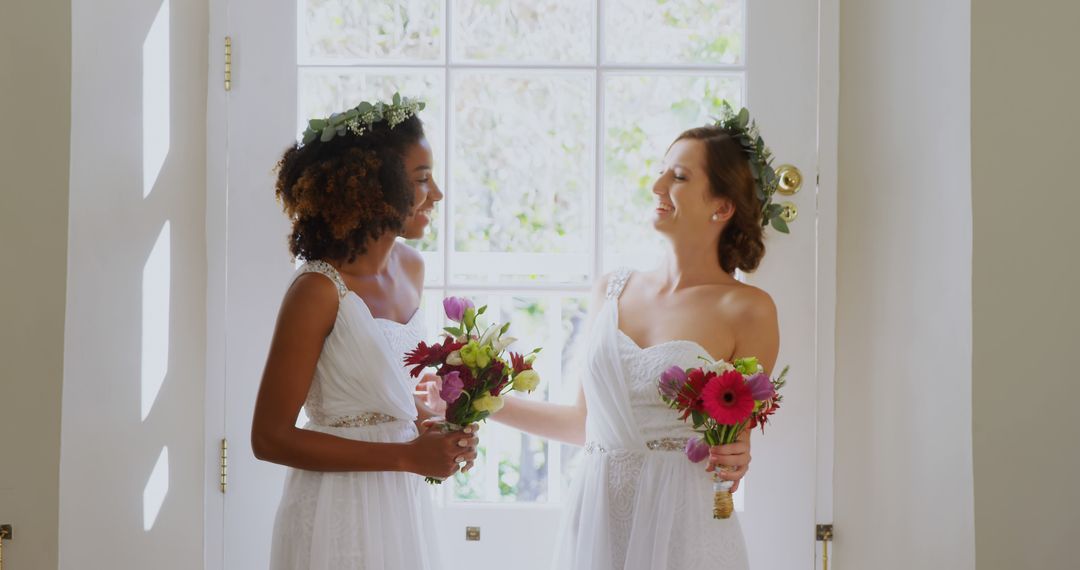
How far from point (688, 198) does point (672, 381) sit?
0.44 m

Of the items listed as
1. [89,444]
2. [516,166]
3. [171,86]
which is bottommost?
[89,444]

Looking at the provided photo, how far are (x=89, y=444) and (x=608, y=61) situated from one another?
1398 millimetres

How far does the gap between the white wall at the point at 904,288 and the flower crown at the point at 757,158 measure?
0.25m

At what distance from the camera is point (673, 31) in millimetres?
2430

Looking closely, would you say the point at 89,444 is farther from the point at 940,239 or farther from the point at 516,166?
the point at 940,239

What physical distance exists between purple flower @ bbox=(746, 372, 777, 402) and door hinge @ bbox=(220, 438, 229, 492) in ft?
4.12

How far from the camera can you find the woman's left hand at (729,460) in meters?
1.98

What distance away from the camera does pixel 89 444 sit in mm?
2135

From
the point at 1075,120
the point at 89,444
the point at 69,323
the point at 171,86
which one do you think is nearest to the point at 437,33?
the point at 171,86


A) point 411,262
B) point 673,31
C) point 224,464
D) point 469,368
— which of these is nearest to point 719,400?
point 469,368

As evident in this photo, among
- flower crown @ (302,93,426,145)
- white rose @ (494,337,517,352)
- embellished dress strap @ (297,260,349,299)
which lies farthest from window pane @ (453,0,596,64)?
white rose @ (494,337,517,352)

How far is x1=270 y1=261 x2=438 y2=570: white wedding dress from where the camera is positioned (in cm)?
198

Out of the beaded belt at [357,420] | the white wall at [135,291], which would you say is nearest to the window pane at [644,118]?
the beaded belt at [357,420]

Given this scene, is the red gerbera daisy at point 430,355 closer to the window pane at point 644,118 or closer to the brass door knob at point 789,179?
the window pane at point 644,118
